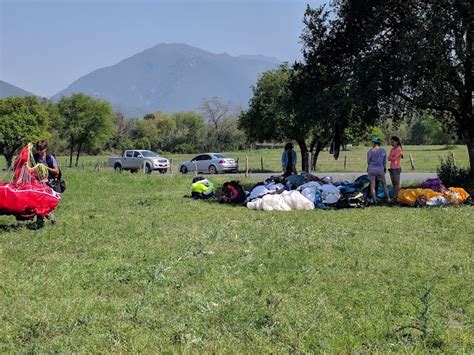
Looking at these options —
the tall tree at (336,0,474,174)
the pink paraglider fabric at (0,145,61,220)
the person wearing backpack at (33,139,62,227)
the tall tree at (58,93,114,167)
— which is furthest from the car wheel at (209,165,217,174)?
the pink paraglider fabric at (0,145,61,220)

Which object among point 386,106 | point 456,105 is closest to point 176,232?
point 386,106

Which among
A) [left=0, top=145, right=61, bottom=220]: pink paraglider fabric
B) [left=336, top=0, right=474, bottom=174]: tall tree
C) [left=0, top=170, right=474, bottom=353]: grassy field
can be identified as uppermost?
[left=336, top=0, right=474, bottom=174]: tall tree

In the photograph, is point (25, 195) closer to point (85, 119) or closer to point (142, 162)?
point (142, 162)

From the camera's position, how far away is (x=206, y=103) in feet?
342

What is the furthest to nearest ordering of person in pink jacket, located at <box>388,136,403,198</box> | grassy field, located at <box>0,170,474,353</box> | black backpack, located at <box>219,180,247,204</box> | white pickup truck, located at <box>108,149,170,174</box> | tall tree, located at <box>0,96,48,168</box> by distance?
tall tree, located at <box>0,96,48,168</box> → white pickup truck, located at <box>108,149,170,174</box> → black backpack, located at <box>219,180,247,204</box> → person in pink jacket, located at <box>388,136,403,198</box> → grassy field, located at <box>0,170,474,353</box>

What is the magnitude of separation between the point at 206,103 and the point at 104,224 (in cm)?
9521

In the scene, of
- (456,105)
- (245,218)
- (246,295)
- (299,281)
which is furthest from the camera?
(456,105)

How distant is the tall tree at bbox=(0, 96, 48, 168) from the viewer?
43.3m

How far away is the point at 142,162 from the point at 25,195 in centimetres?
2871

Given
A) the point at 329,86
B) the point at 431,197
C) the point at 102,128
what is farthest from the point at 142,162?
the point at 431,197

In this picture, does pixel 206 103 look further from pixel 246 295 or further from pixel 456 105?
pixel 246 295

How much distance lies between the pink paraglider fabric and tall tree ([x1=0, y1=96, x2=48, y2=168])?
3564 cm

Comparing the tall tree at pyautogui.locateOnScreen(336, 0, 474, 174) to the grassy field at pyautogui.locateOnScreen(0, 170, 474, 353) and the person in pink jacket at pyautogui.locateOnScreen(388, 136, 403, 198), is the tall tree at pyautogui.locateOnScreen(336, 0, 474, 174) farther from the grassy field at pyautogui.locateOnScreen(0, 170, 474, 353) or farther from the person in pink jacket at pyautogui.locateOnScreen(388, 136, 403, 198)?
the grassy field at pyautogui.locateOnScreen(0, 170, 474, 353)

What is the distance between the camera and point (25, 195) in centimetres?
912
